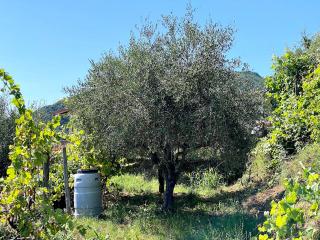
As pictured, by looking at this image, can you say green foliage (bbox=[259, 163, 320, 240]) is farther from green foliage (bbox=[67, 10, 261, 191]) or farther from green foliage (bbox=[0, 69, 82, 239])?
green foliage (bbox=[67, 10, 261, 191])

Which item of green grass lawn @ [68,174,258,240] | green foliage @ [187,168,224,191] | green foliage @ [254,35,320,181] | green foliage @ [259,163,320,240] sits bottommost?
green grass lawn @ [68,174,258,240]

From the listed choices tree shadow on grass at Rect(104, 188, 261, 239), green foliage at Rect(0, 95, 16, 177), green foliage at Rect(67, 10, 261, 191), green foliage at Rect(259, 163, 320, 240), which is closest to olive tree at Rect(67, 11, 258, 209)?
green foliage at Rect(67, 10, 261, 191)

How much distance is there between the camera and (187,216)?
8016 mm

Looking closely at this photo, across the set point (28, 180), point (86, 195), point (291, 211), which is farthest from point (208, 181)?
point (291, 211)

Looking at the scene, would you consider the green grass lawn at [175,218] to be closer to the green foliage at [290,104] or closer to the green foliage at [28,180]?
the green foliage at [28,180]

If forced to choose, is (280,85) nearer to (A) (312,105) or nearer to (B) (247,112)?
(B) (247,112)

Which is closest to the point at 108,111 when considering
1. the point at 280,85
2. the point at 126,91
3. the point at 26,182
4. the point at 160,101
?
the point at 126,91

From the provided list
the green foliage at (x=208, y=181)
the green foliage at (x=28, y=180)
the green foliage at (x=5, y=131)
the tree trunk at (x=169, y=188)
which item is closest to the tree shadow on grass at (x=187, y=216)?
the tree trunk at (x=169, y=188)

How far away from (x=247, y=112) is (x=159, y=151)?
1940 mm

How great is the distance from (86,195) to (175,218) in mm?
2005

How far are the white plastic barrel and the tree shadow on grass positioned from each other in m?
0.36

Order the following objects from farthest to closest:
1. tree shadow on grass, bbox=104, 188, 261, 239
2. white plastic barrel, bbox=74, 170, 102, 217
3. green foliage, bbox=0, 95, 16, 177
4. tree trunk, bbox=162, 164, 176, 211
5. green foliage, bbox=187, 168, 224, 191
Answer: green foliage, bbox=0, 95, 16, 177
green foliage, bbox=187, 168, 224, 191
tree trunk, bbox=162, 164, 176, 211
white plastic barrel, bbox=74, 170, 102, 217
tree shadow on grass, bbox=104, 188, 261, 239

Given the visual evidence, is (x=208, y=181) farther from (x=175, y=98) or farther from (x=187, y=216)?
(x=175, y=98)

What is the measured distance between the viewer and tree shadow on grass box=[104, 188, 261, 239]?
6218mm
